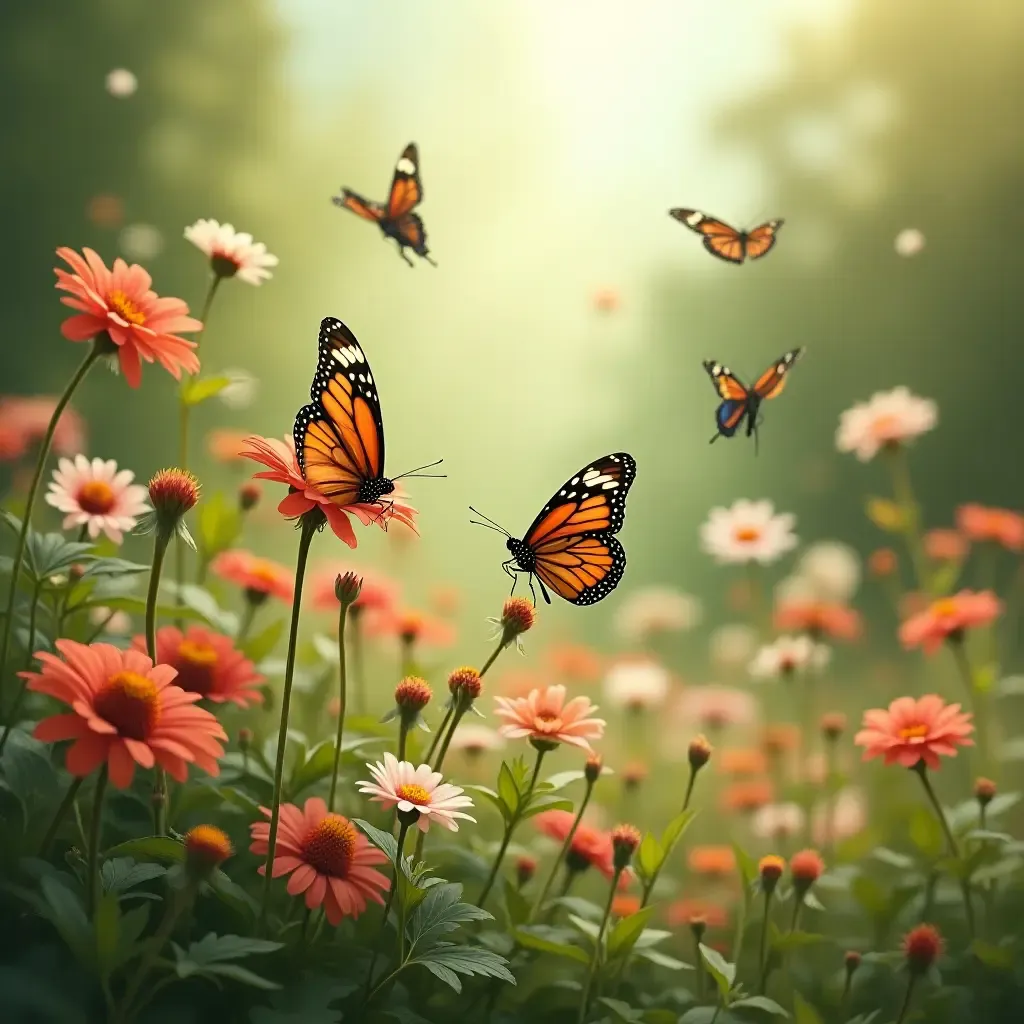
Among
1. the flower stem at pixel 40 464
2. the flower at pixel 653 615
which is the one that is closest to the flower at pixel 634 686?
the flower at pixel 653 615

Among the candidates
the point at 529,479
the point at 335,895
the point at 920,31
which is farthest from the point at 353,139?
the point at 335,895

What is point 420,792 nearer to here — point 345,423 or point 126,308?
point 345,423

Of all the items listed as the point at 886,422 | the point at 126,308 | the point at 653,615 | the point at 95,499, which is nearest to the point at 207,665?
the point at 95,499

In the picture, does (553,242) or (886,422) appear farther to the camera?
(553,242)

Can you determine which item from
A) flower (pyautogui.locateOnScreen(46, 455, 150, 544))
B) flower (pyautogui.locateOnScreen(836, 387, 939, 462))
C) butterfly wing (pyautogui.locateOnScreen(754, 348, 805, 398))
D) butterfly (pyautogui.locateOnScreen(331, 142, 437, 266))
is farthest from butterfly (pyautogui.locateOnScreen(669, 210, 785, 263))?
flower (pyautogui.locateOnScreen(46, 455, 150, 544))

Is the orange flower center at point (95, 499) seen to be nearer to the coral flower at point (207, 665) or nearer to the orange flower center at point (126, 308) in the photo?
the coral flower at point (207, 665)

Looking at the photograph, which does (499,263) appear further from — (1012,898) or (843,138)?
(1012,898)
